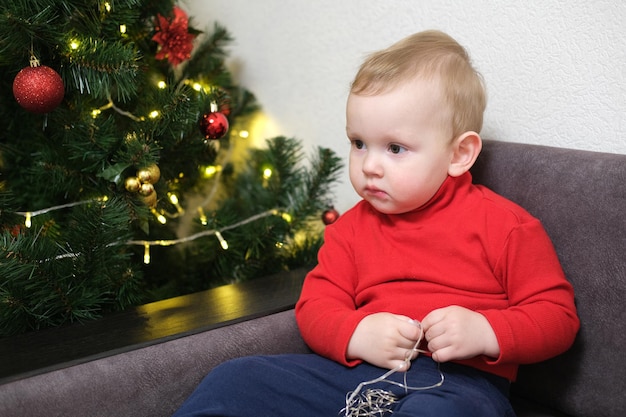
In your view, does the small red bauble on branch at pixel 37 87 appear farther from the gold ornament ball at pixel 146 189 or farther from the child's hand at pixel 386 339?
the child's hand at pixel 386 339

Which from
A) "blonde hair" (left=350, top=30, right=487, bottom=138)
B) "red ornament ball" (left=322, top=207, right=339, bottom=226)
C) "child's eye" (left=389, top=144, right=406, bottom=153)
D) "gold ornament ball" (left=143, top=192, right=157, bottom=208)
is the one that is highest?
"blonde hair" (left=350, top=30, right=487, bottom=138)

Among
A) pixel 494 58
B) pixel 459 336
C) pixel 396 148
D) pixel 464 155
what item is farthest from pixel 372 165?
pixel 494 58

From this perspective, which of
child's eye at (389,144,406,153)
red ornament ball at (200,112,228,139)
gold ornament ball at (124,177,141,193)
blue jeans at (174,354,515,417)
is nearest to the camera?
blue jeans at (174,354,515,417)

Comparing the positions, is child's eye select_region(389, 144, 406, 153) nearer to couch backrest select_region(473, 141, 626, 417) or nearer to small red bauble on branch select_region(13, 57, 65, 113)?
couch backrest select_region(473, 141, 626, 417)

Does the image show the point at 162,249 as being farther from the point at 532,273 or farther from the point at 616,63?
the point at 616,63

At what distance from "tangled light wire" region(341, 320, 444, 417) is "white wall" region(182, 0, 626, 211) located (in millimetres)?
455

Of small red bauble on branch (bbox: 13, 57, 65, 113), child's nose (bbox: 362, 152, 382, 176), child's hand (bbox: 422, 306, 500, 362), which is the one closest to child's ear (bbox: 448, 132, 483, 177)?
child's nose (bbox: 362, 152, 382, 176)

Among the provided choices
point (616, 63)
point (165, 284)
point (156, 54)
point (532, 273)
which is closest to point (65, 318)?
point (165, 284)

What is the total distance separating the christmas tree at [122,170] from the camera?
114 centimetres

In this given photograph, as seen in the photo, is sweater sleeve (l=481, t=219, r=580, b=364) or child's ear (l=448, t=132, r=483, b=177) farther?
child's ear (l=448, t=132, r=483, b=177)

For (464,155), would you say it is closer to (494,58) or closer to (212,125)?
(494,58)

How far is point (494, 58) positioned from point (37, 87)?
77cm

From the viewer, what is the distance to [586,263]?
1002 mm

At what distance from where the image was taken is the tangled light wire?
0.92 metres
